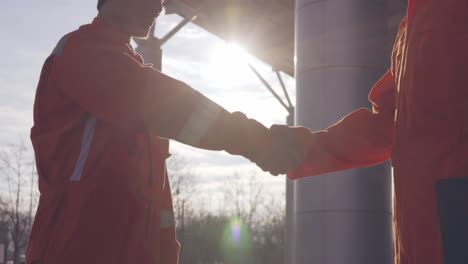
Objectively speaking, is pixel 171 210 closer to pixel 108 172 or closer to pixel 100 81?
pixel 108 172

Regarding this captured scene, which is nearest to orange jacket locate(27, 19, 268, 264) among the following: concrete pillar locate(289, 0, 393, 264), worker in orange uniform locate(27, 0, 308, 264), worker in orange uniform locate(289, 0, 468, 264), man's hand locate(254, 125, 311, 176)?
worker in orange uniform locate(27, 0, 308, 264)

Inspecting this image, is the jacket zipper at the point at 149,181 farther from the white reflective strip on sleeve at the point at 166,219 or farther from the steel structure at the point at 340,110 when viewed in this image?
the steel structure at the point at 340,110

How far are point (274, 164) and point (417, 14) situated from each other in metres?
0.87

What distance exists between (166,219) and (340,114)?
11.6 ft

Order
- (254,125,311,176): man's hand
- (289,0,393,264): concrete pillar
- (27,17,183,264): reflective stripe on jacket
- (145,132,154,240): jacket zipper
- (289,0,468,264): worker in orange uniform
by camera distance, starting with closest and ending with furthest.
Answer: (289,0,468,264): worker in orange uniform < (27,17,183,264): reflective stripe on jacket < (145,132,154,240): jacket zipper < (254,125,311,176): man's hand < (289,0,393,264): concrete pillar

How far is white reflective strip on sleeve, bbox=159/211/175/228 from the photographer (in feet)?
7.53

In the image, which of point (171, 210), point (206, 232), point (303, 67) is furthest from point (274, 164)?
point (206, 232)

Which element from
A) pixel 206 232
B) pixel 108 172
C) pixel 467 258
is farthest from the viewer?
pixel 206 232

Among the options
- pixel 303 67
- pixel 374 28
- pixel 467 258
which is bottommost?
pixel 467 258

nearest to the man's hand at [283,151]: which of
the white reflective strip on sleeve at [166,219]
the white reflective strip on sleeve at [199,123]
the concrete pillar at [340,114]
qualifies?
the white reflective strip on sleeve at [199,123]

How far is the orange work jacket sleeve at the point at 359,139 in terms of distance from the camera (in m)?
2.49

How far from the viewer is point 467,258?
5.45 feet

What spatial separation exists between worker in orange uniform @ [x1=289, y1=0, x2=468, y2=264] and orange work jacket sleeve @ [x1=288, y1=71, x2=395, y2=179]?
1.38ft

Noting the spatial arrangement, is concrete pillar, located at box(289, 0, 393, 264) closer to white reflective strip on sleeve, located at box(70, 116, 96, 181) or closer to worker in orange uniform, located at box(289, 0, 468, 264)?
worker in orange uniform, located at box(289, 0, 468, 264)
